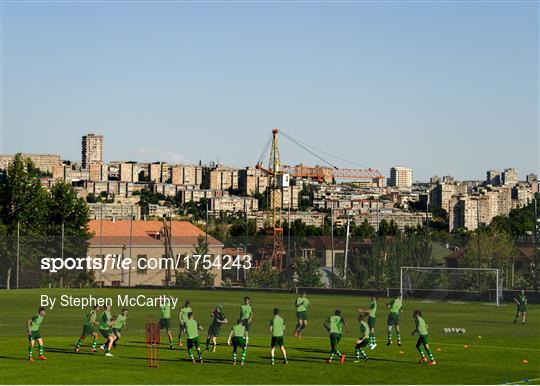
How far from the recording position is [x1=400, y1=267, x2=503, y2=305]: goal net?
88.2 metres

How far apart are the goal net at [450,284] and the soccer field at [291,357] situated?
1964cm

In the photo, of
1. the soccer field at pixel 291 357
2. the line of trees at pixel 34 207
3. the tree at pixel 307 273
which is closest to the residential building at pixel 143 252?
the line of trees at pixel 34 207

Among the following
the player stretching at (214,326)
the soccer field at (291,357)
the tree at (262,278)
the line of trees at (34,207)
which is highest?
the line of trees at (34,207)

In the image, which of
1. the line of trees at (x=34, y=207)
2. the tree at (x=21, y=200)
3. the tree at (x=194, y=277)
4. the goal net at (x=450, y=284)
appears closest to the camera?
the goal net at (x=450, y=284)

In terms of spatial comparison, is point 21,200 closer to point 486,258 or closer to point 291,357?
point 486,258

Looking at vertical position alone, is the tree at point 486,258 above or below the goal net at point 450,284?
above

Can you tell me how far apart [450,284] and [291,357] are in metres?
49.9

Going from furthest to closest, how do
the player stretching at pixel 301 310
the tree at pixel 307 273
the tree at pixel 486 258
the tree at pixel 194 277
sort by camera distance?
the tree at pixel 307 273 < the tree at pixel 194 277 < the tree at pixel 486 258 < the player stretching at pixel 301 310

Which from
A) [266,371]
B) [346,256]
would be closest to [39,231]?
[346,256]

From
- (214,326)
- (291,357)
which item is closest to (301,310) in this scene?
(214,326)

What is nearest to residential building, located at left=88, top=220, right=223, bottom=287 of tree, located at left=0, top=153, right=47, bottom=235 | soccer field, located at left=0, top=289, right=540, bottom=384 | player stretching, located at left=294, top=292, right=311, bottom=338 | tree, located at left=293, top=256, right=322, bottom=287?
tree, located at left=293, top=256, right=322, bottom=287

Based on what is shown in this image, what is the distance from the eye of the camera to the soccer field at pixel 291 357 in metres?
36.7

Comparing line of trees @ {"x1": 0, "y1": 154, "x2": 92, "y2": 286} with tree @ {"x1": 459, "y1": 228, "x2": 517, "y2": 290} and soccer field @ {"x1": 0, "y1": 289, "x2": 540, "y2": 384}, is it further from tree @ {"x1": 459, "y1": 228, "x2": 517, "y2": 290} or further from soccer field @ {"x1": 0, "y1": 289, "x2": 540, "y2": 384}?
soccer field @ {"x1": 0, "y1": 289, "x2": 540, "y2": 384}

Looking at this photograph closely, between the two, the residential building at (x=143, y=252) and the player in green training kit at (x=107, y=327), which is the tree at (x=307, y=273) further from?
the player in green training kit at (x=107, y=327)
